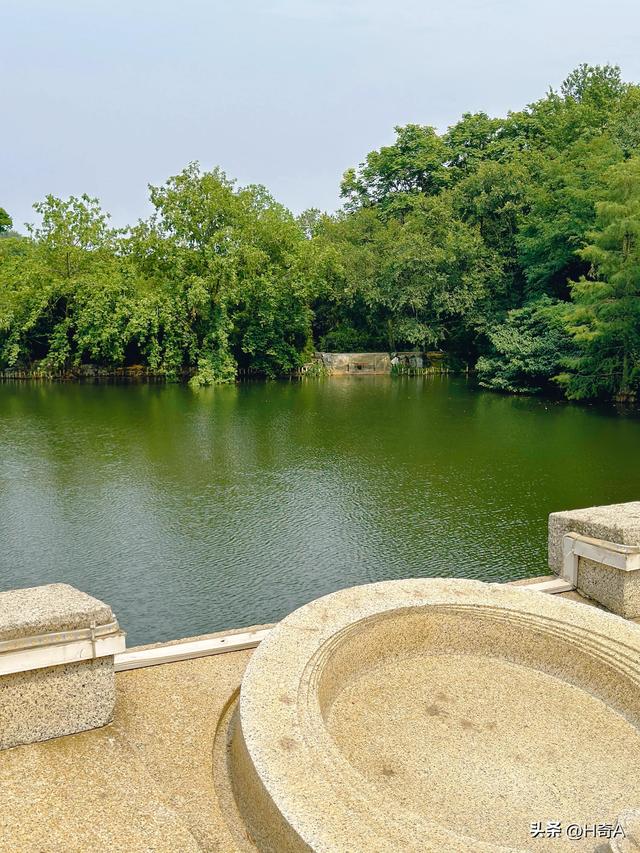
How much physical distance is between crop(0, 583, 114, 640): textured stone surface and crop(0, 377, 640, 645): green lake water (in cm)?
272

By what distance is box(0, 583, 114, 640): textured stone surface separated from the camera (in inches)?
92.1

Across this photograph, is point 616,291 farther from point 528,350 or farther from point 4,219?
point 4,219

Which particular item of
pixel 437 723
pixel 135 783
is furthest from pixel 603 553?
pixel 135 783

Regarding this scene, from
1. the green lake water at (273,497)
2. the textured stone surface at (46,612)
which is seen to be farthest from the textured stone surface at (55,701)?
the green lake water at (273,497)

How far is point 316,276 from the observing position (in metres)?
26.2

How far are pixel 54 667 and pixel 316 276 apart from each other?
2469cm

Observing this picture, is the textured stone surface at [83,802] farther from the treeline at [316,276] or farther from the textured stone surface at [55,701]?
the treeline at [316,276]

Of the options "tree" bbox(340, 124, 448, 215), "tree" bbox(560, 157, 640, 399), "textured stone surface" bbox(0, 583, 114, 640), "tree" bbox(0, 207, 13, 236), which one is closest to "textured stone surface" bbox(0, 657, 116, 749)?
"textured stone surface" bbox(0, 583, 114, 640)

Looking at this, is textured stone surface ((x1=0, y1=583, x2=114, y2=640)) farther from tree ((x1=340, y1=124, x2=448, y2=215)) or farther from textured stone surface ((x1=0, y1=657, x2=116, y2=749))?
tree ((x1=340, y1=124, x2=448, y2=215))

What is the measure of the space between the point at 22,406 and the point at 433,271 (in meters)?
14.8

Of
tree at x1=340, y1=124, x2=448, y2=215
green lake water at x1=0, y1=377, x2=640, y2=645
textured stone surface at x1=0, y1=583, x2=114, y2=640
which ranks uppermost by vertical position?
tree at x1=340, y1=124, x2=448, y2=215

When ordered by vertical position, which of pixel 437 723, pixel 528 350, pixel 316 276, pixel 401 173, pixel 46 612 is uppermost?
pixel 401 173

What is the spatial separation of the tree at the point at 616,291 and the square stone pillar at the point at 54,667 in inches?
620

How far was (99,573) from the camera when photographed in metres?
6.40
